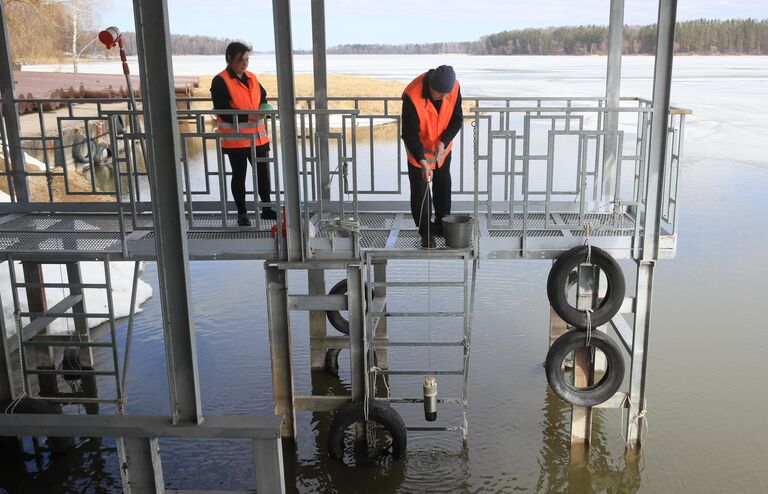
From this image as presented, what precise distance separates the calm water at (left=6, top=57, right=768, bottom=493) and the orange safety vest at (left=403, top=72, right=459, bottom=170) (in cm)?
294

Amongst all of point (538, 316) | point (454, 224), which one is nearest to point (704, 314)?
point (538, 316)

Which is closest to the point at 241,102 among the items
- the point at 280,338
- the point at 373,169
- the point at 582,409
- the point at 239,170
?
the point at 239,170

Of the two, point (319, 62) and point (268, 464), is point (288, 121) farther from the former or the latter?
point (268, 464)

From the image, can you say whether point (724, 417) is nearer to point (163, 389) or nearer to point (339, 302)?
point (339, 302)

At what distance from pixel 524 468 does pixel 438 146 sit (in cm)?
318

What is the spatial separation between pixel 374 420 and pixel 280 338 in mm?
1157

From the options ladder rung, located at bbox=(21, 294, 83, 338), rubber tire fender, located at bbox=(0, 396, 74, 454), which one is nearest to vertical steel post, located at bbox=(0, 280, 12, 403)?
rubber tire fender, located at bbox=(0, 396, 74, 454)

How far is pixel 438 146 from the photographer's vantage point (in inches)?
264

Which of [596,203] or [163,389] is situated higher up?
[596,203]

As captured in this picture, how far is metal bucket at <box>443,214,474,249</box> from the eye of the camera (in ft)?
21.7

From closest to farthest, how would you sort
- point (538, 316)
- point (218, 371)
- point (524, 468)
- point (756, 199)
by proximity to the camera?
point (524, 468) → point (218, 371) → point (538, 316) → point (756, 199)

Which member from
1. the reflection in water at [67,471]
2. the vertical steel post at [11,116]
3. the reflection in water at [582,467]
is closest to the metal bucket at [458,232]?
the reflection in water at [582,467]

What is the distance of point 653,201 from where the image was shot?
254 inches

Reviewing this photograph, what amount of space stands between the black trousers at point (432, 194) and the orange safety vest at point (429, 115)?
10 centimetres
